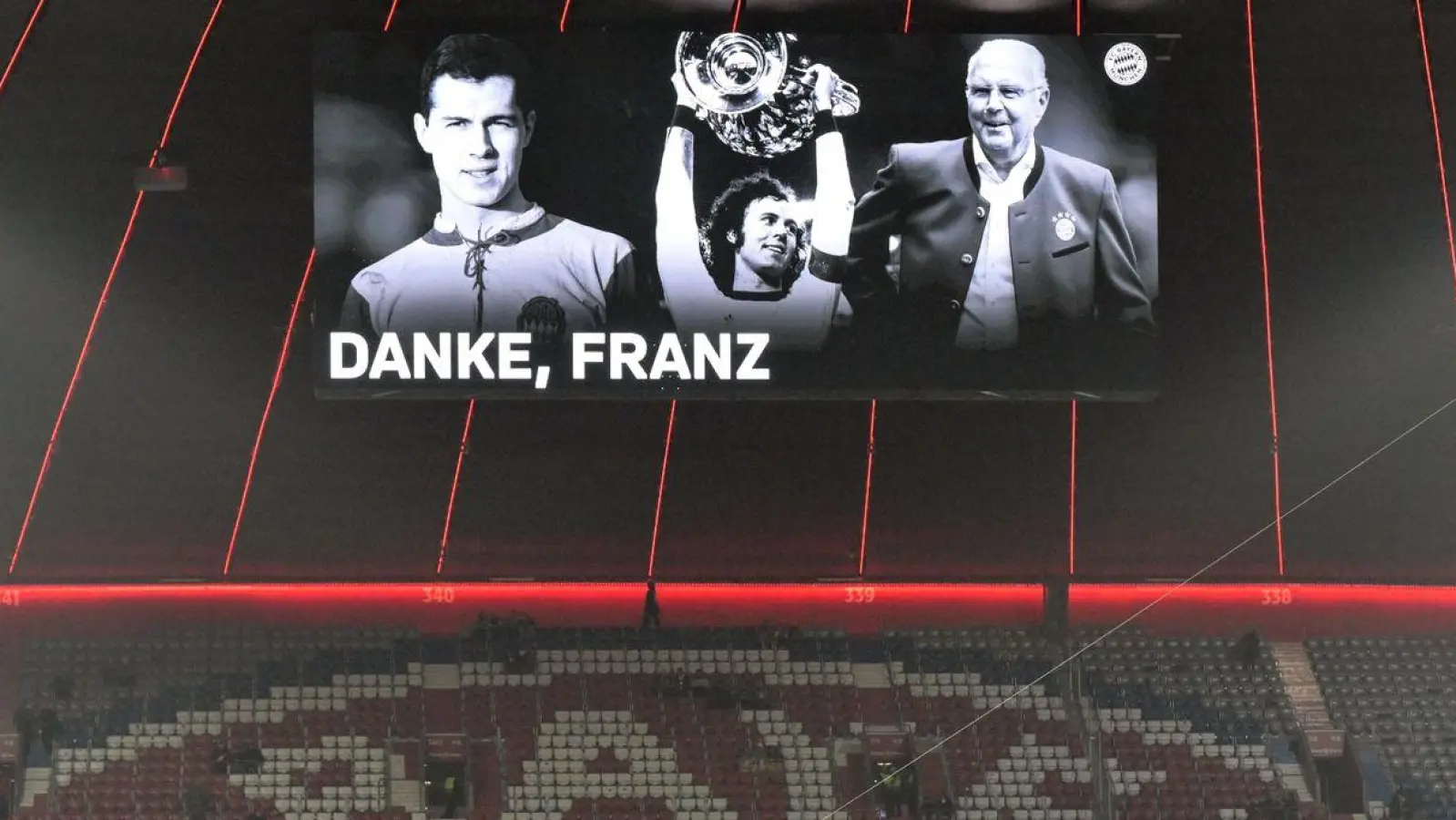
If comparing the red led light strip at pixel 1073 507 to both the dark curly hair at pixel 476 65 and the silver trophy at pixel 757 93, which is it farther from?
the dark curly hair at pixel 476 65

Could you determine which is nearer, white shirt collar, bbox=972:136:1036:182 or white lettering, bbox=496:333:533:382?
white lettering, bbox=496:333:533:382

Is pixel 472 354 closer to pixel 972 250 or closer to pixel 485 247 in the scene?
pixel 485 247

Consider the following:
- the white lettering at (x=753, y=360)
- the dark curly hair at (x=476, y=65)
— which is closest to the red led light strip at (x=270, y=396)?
the dark curly hair at (x=476, y=65)

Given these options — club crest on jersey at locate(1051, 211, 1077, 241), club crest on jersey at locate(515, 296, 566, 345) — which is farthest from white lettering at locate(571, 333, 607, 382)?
club crest on jersey at locate(1051, 211, 1077, 241)

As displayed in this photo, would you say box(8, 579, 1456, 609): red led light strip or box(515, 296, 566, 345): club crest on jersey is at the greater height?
box(515, 296, 566, 345): club crest on jersey

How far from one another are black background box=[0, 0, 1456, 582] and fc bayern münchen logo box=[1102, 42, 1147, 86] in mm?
1812

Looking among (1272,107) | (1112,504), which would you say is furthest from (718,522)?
(1272,107)

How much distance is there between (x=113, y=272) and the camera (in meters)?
16.5

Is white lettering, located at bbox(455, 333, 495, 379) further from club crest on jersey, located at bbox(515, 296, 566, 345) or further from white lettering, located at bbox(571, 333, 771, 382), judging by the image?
white lettering, located at bbox(571, 333, 771, 382)

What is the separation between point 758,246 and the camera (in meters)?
13.3

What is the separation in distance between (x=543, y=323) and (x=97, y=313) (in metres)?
5.20

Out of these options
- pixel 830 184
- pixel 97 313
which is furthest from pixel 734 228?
pixel 97 313

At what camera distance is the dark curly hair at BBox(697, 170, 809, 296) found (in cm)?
1330

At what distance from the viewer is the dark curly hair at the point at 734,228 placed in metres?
13.3
